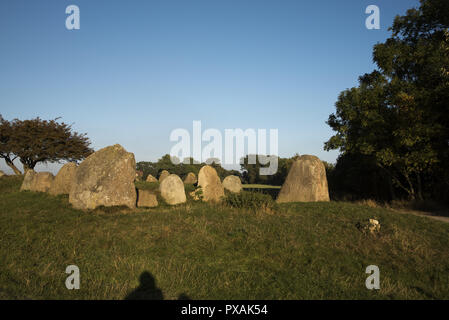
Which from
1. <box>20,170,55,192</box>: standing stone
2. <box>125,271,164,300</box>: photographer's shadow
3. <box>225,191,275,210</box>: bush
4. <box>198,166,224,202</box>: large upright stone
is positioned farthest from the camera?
<box>20,170,55,192</box>: standing stone

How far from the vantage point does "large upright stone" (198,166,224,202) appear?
53.5 feet

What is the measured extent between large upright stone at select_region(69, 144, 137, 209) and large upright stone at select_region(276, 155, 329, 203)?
312 inches

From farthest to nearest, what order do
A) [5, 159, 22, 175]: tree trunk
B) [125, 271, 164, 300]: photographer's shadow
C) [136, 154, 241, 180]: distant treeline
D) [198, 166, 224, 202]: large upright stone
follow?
[136, 154, 241, 180]: distant treeline, [5, 159, 22, 175]: tree trunk, [198, 166, 224, 202]: large upright stone, [125, 271, 164, 300]: photographer's shadow

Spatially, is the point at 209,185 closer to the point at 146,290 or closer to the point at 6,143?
the point at 146,290

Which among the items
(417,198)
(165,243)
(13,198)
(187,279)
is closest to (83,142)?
(13,198)

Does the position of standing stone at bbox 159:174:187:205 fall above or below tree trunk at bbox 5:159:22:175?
below

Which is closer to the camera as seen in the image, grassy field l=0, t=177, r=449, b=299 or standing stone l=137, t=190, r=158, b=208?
grassy field l=0, t=177, r=449, b=299

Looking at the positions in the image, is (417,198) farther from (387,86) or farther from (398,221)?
(398,221)

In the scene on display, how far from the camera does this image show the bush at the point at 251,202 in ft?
37.5

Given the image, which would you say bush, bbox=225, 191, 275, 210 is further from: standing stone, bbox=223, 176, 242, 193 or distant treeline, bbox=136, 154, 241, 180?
distant treeline, bbox=136, 154, 241, 180

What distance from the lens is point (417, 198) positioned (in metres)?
17.1

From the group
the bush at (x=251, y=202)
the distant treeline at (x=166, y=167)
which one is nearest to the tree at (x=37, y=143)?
the bush at (x=251, y=202)

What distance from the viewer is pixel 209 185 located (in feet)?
54.3

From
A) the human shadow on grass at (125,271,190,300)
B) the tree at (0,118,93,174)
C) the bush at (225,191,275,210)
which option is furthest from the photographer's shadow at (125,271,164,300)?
the tree at (0,118,93,174)
